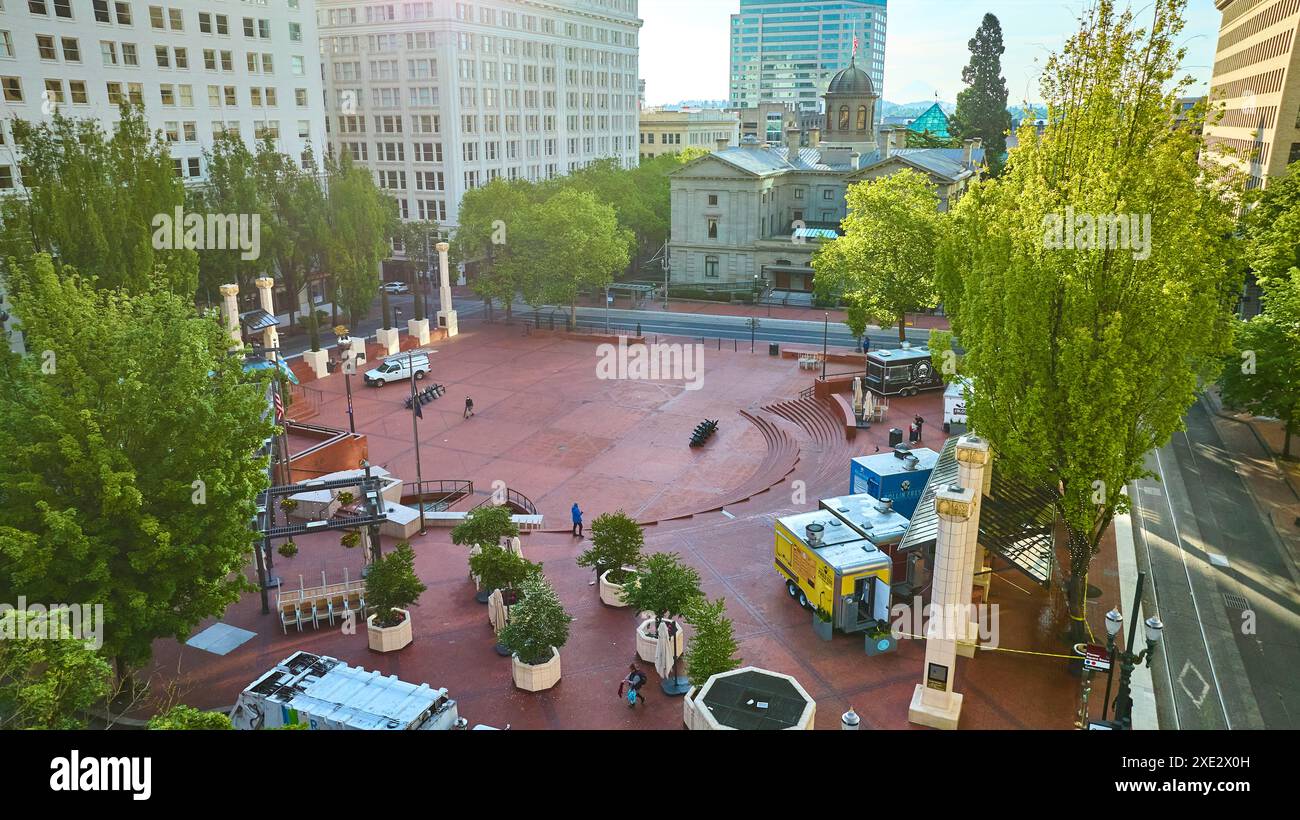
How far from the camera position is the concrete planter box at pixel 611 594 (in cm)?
2625

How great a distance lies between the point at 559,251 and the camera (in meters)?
66.2

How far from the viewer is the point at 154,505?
20.9 metres

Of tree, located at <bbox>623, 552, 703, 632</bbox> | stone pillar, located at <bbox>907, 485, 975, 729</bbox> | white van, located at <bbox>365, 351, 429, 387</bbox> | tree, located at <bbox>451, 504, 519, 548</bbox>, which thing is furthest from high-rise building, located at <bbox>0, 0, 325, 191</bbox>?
stone pillar, located at <bbox>907, 485, 975, 729</bbox>

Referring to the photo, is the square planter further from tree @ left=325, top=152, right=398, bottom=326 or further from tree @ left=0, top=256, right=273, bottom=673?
tree @ left=325, top=152, right=398, bottom=326

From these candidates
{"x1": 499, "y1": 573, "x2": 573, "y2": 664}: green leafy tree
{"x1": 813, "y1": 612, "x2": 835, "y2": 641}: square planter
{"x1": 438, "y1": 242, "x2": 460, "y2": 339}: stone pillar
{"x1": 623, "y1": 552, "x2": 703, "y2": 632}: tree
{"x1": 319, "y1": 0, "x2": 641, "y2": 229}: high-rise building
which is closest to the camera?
{"x1": 499, "y1": 573, "x2": 573, "y2": 664}: green leafy tree

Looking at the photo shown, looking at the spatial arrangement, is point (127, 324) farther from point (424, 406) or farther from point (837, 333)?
point (837, 333)

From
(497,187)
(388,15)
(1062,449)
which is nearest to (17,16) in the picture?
(497,187)

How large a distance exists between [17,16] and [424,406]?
3423 centimetres

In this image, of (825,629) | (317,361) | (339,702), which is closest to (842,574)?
(825,629)

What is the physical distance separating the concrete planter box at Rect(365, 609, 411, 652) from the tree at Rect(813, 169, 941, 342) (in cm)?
3631

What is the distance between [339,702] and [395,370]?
120ft

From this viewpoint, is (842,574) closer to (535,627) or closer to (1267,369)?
(535,627)

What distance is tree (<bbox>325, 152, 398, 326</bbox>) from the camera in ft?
203

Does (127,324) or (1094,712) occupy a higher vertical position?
(127,324)
